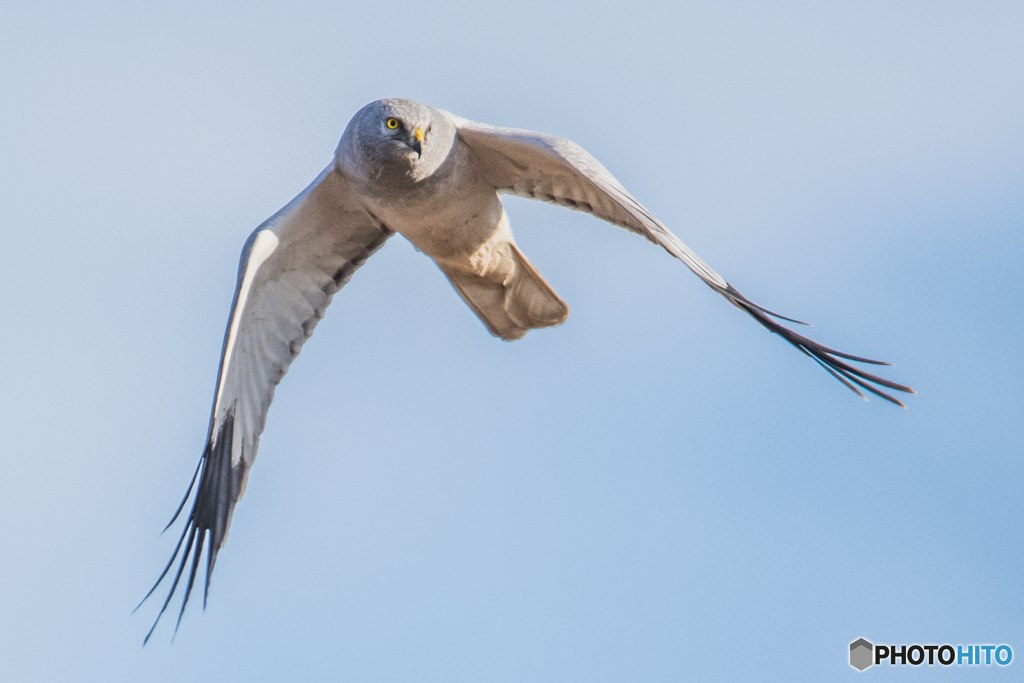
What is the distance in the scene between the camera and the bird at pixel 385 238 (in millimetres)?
6852

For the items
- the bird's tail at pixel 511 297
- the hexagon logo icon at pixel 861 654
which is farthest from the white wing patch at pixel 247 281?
the hexagon logo icon at pixel 861 654

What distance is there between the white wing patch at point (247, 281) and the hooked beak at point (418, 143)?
4.75ft

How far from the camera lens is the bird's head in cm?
675

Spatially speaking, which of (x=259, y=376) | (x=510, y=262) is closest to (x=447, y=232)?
(x=510, y=262)

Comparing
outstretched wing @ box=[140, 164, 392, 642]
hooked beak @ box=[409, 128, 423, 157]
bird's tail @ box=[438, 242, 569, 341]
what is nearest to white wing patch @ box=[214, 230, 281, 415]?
outstretched wing @ box=[140, 164, 392, 642]

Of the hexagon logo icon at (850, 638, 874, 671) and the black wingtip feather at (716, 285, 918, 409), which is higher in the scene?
the black wingtip feather at (716, 285, 918, 409)

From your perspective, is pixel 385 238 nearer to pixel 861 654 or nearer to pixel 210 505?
pixel 210 505

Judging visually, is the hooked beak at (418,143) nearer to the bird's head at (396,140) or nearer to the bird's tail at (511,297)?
the bird's head at (396,140)

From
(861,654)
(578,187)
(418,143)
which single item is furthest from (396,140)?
(861,654)

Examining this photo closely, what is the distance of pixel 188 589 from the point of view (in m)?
7.34

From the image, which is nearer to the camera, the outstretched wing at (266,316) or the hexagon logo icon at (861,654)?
the outstretched wing at (266,316)

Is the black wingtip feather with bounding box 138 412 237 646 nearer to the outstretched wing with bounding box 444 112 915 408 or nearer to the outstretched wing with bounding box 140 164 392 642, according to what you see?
the outstretched wing with bounding box 140 164 392 642

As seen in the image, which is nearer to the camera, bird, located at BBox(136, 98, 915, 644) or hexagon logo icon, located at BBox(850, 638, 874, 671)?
bird, located at BBox(136, 98, 915, 644)

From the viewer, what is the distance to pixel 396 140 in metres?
6.77
